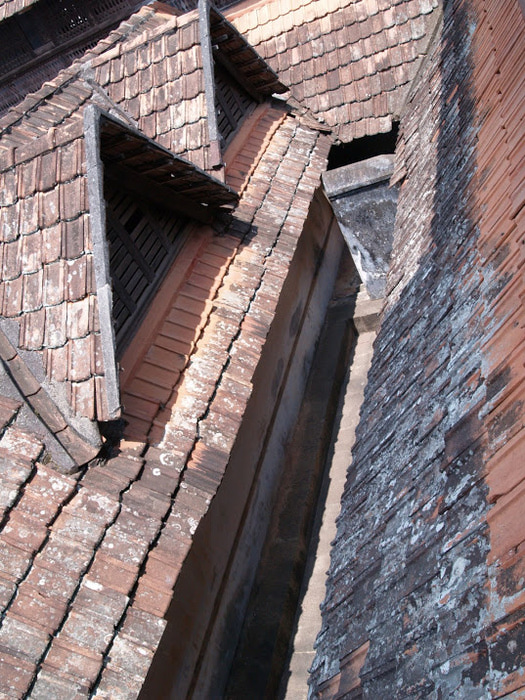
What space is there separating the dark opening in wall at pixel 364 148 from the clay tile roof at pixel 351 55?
0.73 feet

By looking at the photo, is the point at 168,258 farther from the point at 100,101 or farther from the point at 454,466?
the point at 454,466

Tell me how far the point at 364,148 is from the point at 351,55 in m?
1.23

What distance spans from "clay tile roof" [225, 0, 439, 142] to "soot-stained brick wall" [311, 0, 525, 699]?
257cm

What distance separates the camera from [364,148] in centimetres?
877

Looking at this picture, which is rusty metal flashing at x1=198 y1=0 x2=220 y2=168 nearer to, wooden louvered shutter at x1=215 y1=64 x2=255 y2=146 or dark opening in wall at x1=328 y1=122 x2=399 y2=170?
wooden louvered shutter at x1=215 y1=64 x2=255 y2=146

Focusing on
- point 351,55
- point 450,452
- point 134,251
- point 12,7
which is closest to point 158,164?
point 134,251

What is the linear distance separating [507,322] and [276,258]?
3.14 m

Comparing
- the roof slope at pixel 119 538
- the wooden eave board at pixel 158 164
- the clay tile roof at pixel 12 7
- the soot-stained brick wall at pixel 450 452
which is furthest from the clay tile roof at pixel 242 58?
the clay tile roof at pixel 12 7

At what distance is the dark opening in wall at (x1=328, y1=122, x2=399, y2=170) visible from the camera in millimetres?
8406

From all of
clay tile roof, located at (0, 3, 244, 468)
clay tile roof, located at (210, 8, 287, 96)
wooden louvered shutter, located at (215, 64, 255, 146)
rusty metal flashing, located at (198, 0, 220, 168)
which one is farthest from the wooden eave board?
clay tile roof, located at (210, 8, 287, 96)

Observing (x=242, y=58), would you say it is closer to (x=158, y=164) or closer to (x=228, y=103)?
(x=228, y=103)

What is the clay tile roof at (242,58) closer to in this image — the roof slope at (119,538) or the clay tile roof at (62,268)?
the clay tile roof at (62,268)

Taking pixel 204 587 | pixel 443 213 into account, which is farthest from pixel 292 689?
pixel 443 213

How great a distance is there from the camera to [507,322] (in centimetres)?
315
